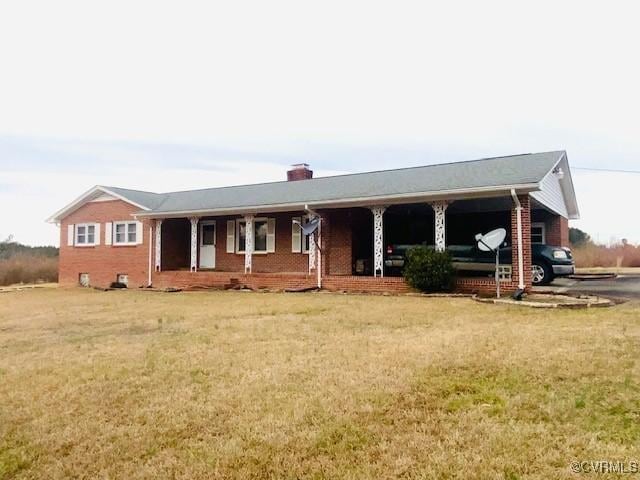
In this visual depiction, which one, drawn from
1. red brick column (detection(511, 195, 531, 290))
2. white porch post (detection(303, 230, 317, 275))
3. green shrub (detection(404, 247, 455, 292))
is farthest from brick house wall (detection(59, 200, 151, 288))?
red brick column (detection(511, 195, 531, 290))

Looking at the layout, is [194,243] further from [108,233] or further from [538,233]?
[538,233]

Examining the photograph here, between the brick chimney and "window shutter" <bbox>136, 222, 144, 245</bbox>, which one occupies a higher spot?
the brick chimney

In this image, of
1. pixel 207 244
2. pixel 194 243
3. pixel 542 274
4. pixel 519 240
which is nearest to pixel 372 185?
pixel 519 240

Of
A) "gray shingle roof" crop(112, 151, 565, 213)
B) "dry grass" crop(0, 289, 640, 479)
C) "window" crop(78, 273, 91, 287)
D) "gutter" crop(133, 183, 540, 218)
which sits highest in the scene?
"gray shingle roof" crop(112, 151, 565, 213)

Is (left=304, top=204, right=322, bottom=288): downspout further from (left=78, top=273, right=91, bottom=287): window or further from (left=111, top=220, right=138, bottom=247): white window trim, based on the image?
(left=78, top=273, right=91, bottom=287): window

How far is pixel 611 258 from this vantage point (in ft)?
88.1

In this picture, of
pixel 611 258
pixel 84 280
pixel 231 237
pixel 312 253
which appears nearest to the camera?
pixel 312 253

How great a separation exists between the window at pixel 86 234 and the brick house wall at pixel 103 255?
0.20 meters

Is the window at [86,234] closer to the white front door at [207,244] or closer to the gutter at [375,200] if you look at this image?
the gutter at [375,200]

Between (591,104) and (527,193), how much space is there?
3.66 meters

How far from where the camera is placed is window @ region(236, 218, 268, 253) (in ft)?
64.1

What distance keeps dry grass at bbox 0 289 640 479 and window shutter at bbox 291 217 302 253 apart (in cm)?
1021

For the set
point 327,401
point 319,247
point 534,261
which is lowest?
point 327,401

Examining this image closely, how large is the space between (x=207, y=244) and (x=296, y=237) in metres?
4.48
